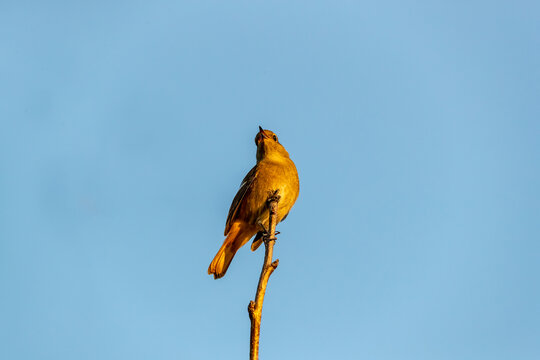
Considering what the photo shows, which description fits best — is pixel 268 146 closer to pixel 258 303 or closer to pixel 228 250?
pixel 228 250

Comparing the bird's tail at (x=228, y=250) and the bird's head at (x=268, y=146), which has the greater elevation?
the bird's head at (x=268, y=146)

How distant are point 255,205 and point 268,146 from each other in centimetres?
Result: 126

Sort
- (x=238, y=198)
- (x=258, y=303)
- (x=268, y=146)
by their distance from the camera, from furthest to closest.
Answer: (x=268, y=146)
(x=238, y=198)
(x=258, y=303)

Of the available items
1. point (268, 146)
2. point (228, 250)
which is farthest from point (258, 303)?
point (268, 146)

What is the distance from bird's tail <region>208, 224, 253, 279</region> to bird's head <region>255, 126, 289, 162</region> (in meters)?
1.28

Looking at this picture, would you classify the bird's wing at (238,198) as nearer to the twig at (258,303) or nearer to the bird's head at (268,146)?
the bird's head at (268,146)

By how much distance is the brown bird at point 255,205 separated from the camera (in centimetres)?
756

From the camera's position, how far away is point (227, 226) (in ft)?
25.8

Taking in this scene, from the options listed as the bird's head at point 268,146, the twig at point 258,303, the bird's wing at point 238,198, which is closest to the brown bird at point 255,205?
the bird's wing at point 238,198

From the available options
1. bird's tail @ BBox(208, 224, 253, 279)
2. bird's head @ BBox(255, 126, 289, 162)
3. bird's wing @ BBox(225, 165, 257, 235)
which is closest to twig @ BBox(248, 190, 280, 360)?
bird's tail @ BBox(208, 224, 253, 279)

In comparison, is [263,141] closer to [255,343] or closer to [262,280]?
[262,280]

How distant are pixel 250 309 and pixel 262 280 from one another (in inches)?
14.3

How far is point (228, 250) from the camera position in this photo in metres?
7.63

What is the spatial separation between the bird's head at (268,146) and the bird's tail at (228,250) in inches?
50.5
